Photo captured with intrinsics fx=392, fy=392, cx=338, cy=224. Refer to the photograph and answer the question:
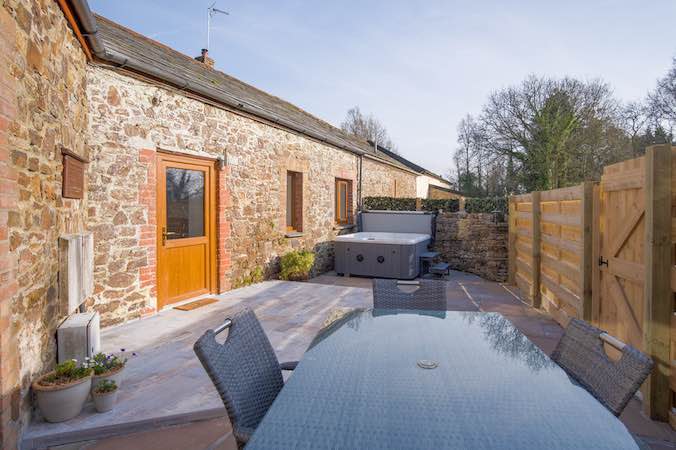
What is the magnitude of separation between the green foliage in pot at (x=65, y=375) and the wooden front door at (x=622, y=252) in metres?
3.95

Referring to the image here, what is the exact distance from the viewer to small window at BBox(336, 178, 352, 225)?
1055 cm

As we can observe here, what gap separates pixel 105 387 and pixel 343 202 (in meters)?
8.50

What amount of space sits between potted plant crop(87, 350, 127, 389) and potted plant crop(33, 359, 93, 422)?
2.9 inches

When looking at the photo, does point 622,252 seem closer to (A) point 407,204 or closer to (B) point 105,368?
(B) point 105,368

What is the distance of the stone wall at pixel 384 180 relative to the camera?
12.2m

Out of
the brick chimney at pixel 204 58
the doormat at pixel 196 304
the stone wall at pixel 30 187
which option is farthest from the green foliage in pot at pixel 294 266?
the brick chimney at pixel 204 58

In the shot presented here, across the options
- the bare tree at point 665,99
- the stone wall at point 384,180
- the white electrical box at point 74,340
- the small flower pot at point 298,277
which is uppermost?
the bare tree at point 665,99

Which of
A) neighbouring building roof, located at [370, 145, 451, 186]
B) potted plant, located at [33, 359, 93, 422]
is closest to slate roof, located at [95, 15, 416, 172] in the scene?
potted plant, located at [33, 359, 93, 422]

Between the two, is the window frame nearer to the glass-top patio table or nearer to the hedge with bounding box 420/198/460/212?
the hedge with bounding box 420/198/460/212

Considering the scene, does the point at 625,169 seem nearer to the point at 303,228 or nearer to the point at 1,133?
the point at 1,133

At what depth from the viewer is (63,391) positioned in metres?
2.59

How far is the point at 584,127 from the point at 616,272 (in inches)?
629

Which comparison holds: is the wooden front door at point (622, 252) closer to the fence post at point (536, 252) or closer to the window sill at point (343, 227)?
the fence post at point (536, 252)

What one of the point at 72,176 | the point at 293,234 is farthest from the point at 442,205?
the point at 72,176
